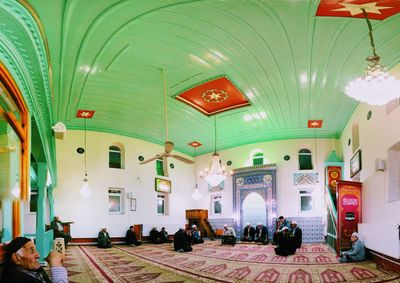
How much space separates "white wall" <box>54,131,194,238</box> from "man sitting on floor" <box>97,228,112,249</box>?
523 mm

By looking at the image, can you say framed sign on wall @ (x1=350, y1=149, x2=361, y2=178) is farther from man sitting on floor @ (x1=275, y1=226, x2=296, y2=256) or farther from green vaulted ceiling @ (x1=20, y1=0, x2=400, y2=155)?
man sitting on floor @ (x1=275, y1=226, x2=296, y2=256)

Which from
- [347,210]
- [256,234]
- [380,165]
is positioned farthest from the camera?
[256,234]

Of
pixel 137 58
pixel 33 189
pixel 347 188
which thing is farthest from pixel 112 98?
pixel 347 188

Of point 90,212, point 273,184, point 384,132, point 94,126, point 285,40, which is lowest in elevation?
point 90,212

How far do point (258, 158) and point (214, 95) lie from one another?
4.93m

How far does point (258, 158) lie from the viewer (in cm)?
1288

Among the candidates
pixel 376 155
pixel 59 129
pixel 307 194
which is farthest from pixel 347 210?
pixel 59 129

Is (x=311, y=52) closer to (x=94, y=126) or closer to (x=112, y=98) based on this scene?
(x=112, y=98)

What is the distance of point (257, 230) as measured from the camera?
38.5 feet

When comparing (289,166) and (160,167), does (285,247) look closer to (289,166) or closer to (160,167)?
(289,166)

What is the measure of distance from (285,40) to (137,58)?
9.24 ft

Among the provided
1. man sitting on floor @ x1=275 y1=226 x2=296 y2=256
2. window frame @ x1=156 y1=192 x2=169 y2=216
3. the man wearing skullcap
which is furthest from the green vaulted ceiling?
window frame @ x1=156 y1=192 x2=169 y2=216

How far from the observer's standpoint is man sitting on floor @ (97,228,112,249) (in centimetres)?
1004

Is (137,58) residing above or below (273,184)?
above
